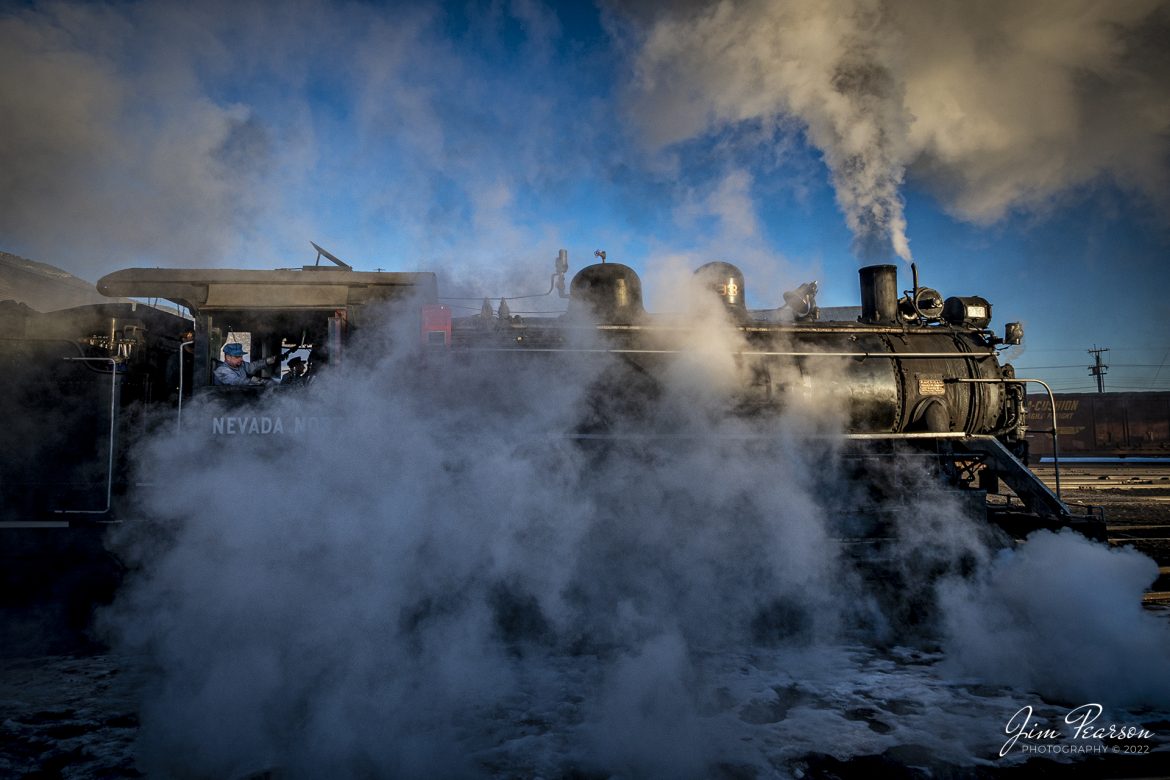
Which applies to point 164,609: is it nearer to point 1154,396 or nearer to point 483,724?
point 483,724

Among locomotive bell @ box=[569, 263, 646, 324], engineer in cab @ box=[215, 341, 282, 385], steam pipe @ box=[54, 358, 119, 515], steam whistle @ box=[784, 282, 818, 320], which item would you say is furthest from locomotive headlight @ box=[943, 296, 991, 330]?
steam pipe @ box=[54, 358, 119, 515]

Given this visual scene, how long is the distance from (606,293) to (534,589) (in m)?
2.83

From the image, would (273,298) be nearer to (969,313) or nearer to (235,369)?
(235,369)

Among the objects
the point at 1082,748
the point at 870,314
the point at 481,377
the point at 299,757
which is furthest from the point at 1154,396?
the point at 299,757

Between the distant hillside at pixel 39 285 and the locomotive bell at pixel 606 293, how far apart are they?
15.3 meters

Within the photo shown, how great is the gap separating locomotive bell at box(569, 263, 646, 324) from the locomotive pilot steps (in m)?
0.02

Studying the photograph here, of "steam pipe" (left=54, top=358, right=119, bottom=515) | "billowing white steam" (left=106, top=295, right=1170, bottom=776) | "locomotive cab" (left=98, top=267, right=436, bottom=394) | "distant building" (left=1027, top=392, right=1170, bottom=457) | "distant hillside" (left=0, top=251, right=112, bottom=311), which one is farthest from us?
"distant building" (left=1027, top=392, right=1170, bottom=457)

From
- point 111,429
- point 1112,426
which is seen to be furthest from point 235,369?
point 1112,426

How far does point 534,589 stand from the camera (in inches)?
172

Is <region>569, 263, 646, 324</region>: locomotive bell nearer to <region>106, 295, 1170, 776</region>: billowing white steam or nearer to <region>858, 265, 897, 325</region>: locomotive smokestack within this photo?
<region>106, 295, 1170, 776</region>: billowing white steam

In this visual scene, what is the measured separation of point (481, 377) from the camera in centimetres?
466

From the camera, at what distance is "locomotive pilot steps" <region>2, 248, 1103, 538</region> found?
450cm

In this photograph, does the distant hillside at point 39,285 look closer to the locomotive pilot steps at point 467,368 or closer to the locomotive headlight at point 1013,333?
the locomotive pilot steps at point 467,368

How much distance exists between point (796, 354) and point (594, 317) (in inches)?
74.2
